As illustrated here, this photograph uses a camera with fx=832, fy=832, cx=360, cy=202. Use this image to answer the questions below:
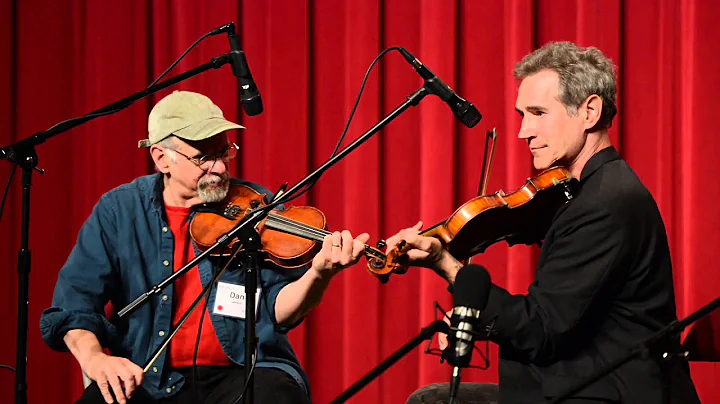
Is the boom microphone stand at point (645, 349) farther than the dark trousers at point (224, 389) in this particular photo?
No

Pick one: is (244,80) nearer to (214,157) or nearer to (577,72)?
(214,157)

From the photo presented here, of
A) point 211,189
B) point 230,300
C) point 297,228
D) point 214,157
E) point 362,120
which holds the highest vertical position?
point 362,120

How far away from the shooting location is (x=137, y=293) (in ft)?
8.84

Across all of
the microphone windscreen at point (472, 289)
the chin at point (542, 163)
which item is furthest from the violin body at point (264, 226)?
the microphone windscreen at point (472, 289)

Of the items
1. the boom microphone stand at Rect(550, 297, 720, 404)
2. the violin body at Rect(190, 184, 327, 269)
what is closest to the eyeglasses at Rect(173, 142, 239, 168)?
the violin body at Rect(190, 184, 327, 269)

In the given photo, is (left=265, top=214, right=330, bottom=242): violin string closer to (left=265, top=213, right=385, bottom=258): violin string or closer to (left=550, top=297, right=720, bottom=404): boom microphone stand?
(left=265, top=213, right=385, bottom=258): violin string

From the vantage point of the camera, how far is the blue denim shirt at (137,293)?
258cm

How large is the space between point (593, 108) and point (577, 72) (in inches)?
4.2

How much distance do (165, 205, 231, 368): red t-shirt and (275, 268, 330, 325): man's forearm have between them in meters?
0.22

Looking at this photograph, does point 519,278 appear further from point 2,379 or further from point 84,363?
point 2,379

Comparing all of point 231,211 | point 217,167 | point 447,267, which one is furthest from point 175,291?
point 447,267

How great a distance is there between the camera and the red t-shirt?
2.63 m

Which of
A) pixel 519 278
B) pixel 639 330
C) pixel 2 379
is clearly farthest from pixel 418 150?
pixel 2 379

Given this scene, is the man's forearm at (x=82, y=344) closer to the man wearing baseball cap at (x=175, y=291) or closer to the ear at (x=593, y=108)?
the man wearing baseball cap at (x=175, y=291)
